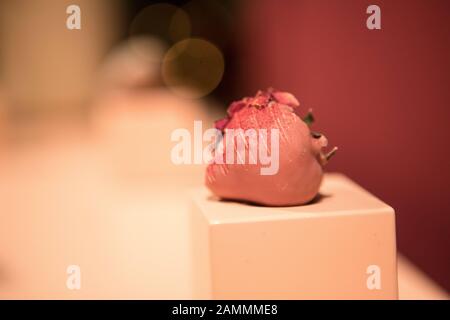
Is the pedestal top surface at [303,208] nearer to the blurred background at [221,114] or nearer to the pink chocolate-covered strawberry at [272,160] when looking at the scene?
the pink chocolate-covered strawberry at [272,160]

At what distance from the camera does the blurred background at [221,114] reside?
1723mm

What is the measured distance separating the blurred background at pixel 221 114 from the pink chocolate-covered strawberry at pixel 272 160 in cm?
53

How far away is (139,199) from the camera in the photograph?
3.15 metres

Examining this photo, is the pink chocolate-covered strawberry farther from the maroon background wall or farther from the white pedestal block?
the maroon background wall

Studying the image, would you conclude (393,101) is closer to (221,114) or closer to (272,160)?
(272,160)

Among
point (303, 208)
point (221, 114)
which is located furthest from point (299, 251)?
point (221, 114)

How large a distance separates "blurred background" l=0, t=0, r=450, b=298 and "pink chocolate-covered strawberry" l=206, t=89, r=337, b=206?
529mm

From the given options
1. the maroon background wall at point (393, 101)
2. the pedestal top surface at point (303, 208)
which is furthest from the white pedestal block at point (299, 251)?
the maroon background wall at point (393, 101)

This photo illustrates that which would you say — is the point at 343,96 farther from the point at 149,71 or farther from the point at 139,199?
the point at 149,71

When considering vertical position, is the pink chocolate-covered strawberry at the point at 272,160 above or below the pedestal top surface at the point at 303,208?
above

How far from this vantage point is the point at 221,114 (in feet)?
18.6


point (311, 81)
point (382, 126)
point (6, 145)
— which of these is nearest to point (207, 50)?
point (6, 145)

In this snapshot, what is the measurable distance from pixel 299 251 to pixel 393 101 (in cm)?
79

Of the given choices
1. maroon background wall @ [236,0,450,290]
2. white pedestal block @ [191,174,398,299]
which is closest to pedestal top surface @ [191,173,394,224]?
white pedestal block @ [191,174,398,299]
